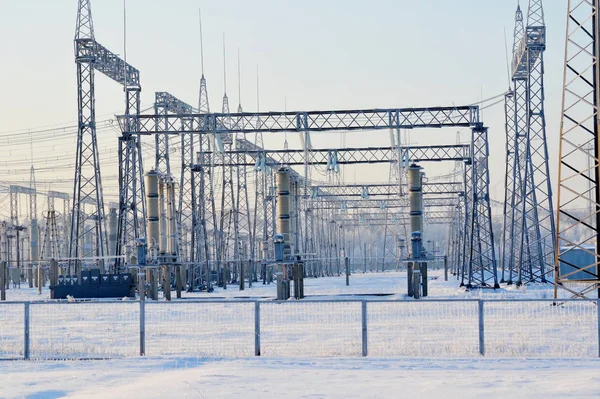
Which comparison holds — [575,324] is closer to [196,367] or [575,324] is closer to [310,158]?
[196,367]

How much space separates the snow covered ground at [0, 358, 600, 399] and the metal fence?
926 mm

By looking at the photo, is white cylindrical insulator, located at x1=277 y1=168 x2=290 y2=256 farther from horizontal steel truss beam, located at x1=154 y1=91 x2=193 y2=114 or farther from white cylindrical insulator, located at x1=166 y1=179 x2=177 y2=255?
horizontal steel truss beam, located at x1=154 y1=91 x2=193 y2=114

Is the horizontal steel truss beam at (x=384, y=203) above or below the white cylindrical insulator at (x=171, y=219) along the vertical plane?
above

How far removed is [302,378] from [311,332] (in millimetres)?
7664

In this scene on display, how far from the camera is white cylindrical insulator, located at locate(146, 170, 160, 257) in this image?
36688mm

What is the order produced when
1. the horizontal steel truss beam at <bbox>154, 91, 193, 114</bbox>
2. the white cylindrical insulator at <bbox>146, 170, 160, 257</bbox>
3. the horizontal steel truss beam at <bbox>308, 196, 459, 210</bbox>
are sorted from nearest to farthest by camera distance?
the white cylindrical insulator at <bbox>146, 170, 160, 257</bbox> < the horizontal steel truss beam at <bbox>154, 91, 193, 114</bbox> < the horizontal steel truss beam at <bbox>308, 196, 459, 210</bbox>

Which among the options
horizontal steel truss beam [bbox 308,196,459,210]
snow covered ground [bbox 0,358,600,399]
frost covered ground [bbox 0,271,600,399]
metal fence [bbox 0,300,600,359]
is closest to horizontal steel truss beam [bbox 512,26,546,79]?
metal fence [bbox 0,300,600,359]

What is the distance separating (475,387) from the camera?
40.8 ft

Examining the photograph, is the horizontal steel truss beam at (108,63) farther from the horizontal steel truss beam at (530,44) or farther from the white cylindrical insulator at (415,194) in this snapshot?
the horizontal steel truss beam at (530,44)

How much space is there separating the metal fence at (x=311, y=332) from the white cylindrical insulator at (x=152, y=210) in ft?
24.8

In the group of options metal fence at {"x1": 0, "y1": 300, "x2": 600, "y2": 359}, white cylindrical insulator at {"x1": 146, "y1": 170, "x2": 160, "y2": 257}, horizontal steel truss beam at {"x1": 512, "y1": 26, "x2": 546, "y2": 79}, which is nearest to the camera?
metal fence at {"x1": 0, "y1": 300, "x2": 600, "y2": 359}

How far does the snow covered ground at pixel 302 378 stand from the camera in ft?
39.8

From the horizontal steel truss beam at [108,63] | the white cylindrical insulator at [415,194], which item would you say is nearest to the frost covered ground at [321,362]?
the white cylindrical insulator at [415,194]

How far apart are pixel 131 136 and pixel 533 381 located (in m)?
30.2
